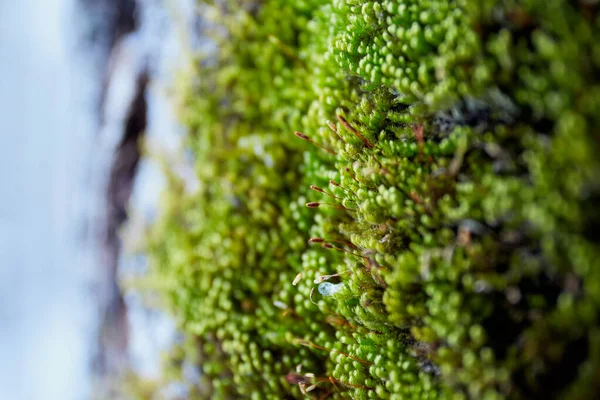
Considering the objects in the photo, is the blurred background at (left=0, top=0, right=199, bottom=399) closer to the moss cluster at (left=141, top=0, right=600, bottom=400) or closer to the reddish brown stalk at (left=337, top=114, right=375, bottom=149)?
the moss cluster at (left=141, top=0, right=600, bottom=400)

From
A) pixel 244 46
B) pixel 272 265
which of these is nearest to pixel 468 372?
pixel 272 265

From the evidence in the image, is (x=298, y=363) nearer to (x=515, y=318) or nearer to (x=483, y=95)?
(x=515, y=318)

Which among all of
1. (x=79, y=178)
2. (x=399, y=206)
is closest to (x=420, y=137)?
(x=399, y=206)

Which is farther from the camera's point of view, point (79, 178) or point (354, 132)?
point (79, 178)

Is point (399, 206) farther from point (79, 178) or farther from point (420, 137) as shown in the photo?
point (79, 178)

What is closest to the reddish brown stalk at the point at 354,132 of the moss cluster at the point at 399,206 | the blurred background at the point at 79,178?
the moss cluster at the point at 399,206

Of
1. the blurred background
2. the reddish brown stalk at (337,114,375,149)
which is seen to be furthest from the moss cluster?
the blurred background
